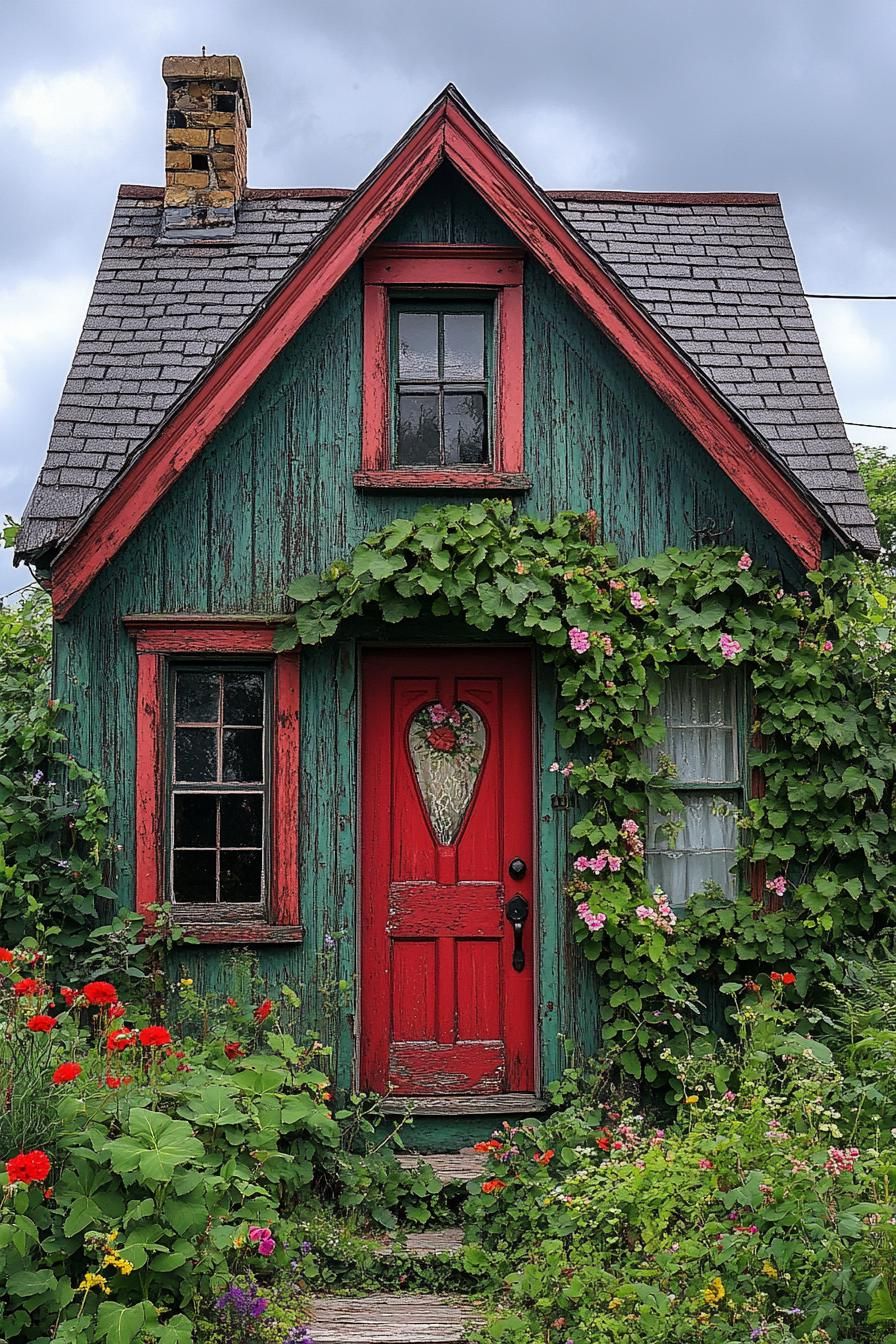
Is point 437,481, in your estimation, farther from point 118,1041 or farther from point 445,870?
point 118,1041

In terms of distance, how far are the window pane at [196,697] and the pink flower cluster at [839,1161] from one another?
4.00m

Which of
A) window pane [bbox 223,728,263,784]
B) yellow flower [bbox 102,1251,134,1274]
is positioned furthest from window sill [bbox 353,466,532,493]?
yellow flower [bbox 102,1251,134,1274]

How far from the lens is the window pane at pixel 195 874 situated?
22.8 ft

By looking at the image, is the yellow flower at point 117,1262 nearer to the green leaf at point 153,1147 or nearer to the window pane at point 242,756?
the green leaf at point 153,1147

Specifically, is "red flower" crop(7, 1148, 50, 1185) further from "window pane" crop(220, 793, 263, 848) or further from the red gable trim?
the red gable trim

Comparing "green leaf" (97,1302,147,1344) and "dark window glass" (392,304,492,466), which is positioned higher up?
"dark window glass" (392,304,492,466)

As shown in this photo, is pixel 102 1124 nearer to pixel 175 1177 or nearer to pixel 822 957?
pixel 175 1177

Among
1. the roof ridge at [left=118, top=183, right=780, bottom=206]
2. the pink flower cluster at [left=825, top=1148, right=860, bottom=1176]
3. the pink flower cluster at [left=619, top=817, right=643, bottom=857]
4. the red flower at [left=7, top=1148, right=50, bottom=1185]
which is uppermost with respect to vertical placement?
the roof ridge at [left=118, top=183, right=780, bottom=206]

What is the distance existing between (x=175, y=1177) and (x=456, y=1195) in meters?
2.41

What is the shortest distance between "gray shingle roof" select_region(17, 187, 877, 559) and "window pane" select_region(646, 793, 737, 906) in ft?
5.34

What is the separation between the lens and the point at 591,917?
22.0 ft

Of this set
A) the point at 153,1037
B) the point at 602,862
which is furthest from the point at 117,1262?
the point at 602,862

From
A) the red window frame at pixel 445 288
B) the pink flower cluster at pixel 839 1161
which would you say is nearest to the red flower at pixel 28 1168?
the pink flower cluster at pixel 839 1161

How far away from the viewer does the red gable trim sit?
666 centimetres
